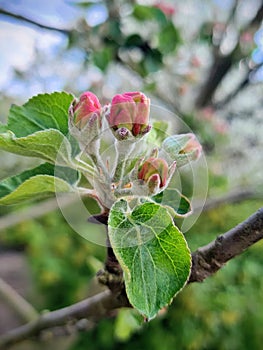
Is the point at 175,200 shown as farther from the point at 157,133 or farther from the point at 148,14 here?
the point at 148,14

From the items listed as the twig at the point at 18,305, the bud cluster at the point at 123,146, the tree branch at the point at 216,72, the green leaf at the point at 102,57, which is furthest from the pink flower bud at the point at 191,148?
the tree branch at the point at 216,72

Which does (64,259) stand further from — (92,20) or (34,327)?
(34,327)

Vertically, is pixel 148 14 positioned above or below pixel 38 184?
above

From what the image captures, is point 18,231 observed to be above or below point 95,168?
below

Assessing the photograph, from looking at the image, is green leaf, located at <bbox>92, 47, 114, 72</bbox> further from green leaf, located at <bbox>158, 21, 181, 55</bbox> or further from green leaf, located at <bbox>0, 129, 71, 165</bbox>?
green leaf, located at <bbox>0, 129, 71, 165</bbox>

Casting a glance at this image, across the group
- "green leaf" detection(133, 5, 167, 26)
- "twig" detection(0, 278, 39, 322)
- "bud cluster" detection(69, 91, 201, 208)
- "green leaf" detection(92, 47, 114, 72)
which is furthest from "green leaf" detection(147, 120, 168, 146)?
"green leaf" detection(133, 5, 167, 26)

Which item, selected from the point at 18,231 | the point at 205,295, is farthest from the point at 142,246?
the point at 18,231

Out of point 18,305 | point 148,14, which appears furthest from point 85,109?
point 148,14
